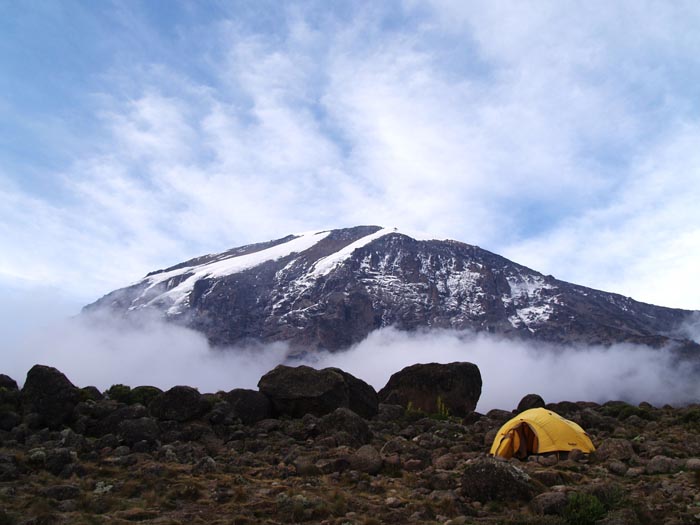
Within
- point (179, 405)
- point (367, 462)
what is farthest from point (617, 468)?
point (179, 405)

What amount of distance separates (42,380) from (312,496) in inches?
505

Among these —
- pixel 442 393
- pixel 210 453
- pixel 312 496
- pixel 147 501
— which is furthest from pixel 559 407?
pixel 147 501

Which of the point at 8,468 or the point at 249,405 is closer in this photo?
the point at 8,468

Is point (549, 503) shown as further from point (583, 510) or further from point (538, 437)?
point (538, 437)

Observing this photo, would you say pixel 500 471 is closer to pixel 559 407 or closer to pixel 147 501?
pixel 147 501

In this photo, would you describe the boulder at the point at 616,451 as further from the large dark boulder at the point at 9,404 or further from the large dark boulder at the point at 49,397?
the large dark boulder at the point at 9,404

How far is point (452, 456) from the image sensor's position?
15633 mm

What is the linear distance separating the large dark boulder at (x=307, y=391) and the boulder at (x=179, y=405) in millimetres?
3809

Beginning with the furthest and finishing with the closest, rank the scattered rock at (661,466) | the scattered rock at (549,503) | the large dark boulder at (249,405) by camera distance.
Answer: the large dark boulder at (249,405) < the scattered rock at (661,466) < the scattered rock at (549,503)

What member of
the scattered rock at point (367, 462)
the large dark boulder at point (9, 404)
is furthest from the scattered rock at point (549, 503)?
the large dark boulder at point (9, 404)

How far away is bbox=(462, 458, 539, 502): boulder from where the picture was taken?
10898 mm

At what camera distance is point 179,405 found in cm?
2016

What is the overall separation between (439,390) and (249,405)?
16.5 m

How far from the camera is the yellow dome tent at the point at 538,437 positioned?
17250 mm
